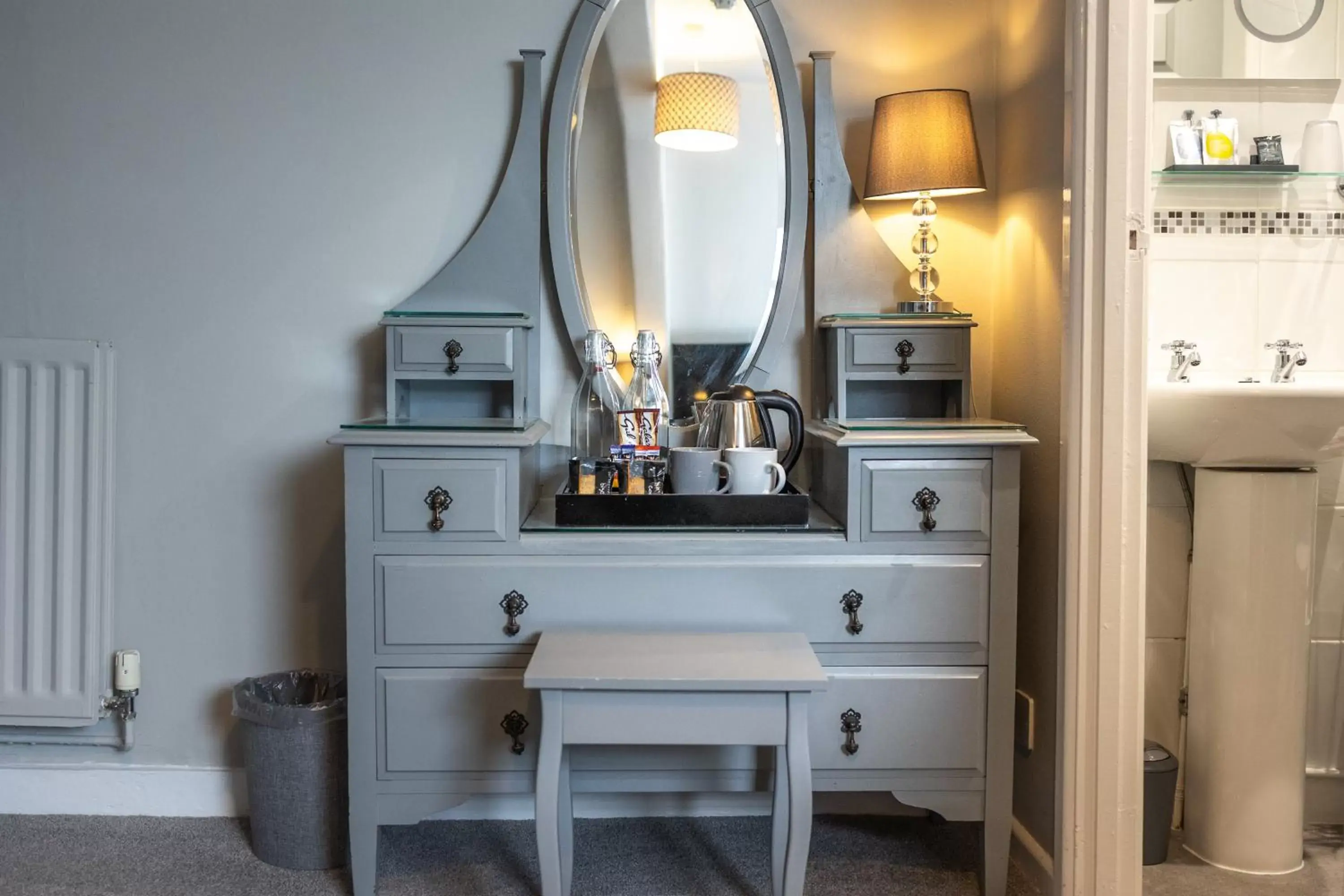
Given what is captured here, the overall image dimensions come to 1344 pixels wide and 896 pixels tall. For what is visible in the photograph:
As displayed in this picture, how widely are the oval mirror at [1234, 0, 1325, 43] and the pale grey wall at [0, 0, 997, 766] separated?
21.6 inches

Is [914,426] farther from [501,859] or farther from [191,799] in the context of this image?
[191,799]

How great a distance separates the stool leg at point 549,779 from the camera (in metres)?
1.72

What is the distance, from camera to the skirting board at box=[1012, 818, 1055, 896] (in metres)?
2.04

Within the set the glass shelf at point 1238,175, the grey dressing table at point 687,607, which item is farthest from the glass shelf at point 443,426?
the glass shelf at point 1238,175

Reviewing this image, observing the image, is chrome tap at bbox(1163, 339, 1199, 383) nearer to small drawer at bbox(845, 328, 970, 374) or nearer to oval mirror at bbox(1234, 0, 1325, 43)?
small drawer at bbox(845, 328, 970, 374)

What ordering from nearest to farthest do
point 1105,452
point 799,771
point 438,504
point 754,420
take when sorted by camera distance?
Answer: point 799,771 < point 1105,452 < point 438,504 < point 754,420

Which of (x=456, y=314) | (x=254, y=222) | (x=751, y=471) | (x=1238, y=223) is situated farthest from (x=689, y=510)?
(x=1238, y=223)

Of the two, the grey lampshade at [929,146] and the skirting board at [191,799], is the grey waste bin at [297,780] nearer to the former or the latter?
the skirting board at [191,799]

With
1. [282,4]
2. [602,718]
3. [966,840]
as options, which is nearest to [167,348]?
[282,4]

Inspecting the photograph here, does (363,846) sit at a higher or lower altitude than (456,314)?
lower

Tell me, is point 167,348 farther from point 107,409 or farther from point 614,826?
point 614,826

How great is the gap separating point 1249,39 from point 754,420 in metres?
1.36

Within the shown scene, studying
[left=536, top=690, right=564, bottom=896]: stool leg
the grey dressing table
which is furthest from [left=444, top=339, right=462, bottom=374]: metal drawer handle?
[left=536, top=690, right=564, bottom=896]: stool leg

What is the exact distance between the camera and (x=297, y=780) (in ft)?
7.11
